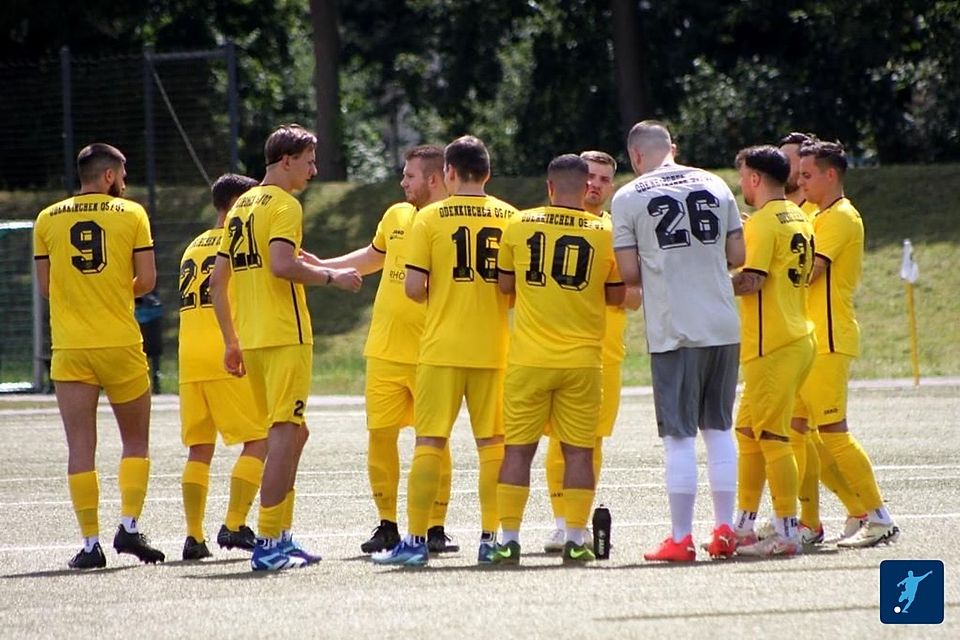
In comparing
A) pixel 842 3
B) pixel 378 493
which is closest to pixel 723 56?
pixel 842 3

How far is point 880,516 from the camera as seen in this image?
383 inches

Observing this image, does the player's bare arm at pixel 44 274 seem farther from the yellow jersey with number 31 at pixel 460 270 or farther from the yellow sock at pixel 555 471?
the yellow sock at pixel 555 471

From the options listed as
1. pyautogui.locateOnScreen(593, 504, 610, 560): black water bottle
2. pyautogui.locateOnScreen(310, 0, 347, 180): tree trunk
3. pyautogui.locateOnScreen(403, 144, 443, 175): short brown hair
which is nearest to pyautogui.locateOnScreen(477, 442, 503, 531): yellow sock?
pyautogui.locateOnScreen(593, 504, 610, 560): black water bottle

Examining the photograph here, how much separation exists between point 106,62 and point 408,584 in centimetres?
2210

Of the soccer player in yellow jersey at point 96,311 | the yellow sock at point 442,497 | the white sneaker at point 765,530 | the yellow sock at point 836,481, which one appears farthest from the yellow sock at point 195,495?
the yellow sock at point 836,481

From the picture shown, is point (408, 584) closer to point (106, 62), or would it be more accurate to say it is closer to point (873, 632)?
point (873, 632)

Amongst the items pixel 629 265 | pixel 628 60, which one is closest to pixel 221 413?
pixel 629 265

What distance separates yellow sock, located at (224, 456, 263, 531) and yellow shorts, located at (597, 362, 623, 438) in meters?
2.00

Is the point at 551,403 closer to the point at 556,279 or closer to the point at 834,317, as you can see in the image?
the point at 556,279

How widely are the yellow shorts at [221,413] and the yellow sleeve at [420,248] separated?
4.83 feet

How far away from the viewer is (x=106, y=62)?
29.0m

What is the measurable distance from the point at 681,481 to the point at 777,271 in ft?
4.17

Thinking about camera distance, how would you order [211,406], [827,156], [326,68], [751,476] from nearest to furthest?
[751,476], [827,156], [211,406], [326,68]

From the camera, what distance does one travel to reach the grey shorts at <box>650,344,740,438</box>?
9133 millimetres
